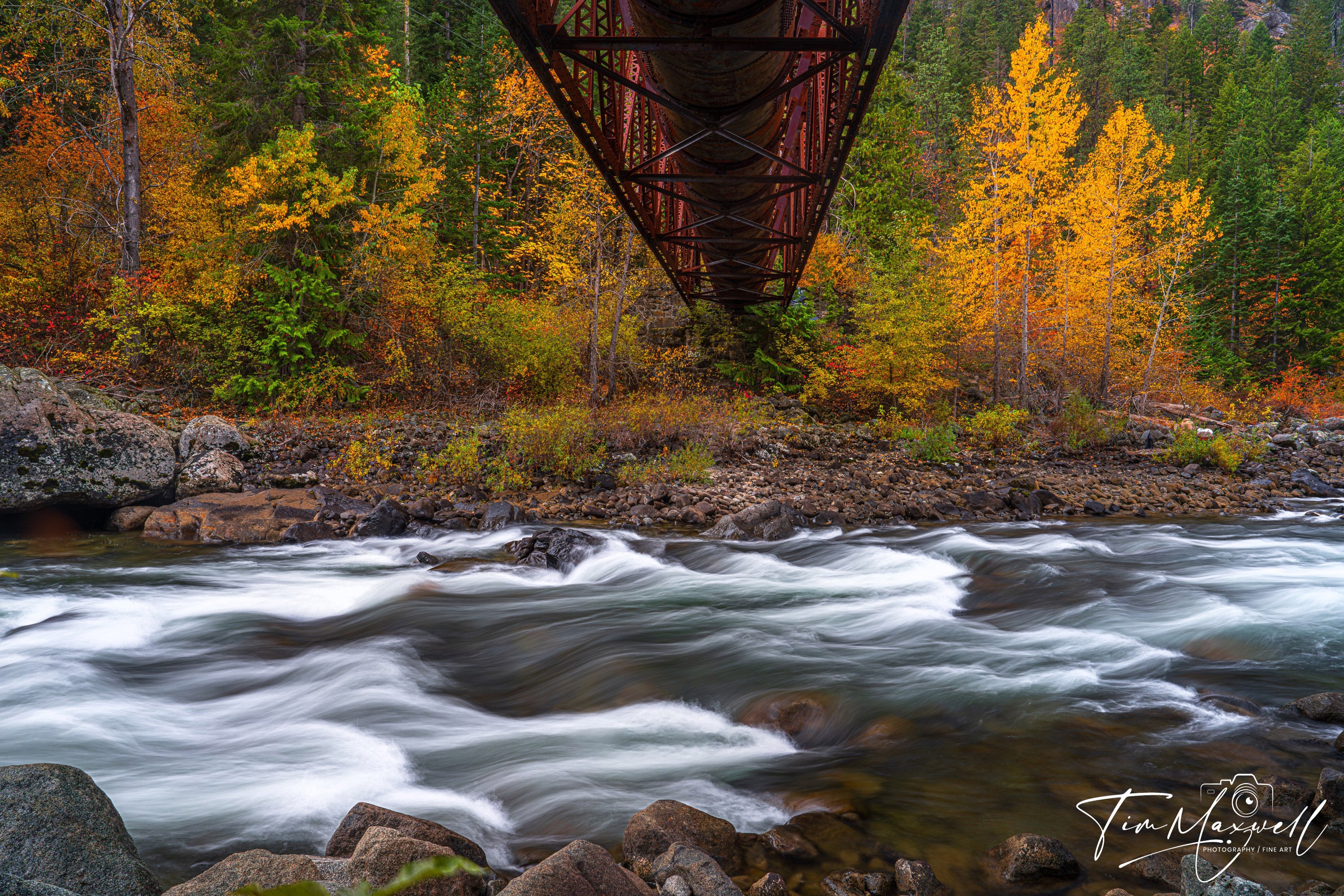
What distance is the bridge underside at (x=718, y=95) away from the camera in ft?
17.8

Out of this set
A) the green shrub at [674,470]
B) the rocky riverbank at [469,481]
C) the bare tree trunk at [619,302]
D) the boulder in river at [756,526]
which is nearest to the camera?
the rocky riverbank at [469,481]

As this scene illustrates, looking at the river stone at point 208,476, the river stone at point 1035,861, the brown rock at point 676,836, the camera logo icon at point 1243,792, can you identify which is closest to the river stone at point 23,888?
the brown rock at point 676,836

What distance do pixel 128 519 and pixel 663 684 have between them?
9.68 m

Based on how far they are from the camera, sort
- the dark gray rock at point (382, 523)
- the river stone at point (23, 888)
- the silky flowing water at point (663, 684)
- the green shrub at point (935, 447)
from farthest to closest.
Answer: the green shrub at point (935, 447) < the dark gray rock at point (382, 523) < the silky flowing water at point (663, 684) < the river stone at point (23, 888)

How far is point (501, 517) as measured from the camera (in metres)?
12.2

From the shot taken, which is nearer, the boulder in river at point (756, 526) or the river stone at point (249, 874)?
the river stone at point (249, 874)

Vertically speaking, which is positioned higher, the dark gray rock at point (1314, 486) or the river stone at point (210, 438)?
the river stone at point (210, 438)

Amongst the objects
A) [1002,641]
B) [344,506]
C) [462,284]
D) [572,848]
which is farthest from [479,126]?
[572,848]

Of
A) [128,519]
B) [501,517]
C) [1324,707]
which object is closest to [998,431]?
[501,517]

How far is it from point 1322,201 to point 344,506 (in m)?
47.0

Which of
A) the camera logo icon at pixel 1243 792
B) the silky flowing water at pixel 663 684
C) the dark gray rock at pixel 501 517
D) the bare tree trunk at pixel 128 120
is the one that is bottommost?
the silky flowing water at pixel 663 684

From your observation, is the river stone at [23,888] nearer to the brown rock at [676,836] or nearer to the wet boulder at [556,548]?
the brown rock at [676,836]

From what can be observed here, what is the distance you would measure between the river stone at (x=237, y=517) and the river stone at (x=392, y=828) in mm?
8999

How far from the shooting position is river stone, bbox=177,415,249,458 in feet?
42.3
